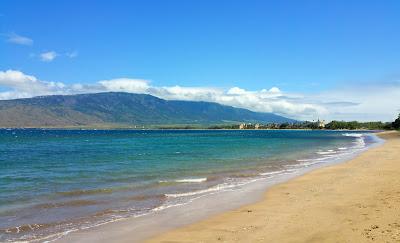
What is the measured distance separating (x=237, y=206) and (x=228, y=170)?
1587cm

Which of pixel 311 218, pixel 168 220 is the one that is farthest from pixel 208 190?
pixel 311 218

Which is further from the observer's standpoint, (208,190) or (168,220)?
(208,190)

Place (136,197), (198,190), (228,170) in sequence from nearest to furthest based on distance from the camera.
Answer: (136,197) < (198,190) < (228,170)

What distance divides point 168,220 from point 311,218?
17.1 ft

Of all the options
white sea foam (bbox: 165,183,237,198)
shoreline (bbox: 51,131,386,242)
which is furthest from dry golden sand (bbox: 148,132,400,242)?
white sea foam (bbox: 165,183,237,198)

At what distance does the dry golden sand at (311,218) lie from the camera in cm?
1279

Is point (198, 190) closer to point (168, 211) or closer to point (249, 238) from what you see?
point (168, 211)

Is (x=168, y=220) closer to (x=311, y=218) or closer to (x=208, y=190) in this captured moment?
(x=311, y=218)

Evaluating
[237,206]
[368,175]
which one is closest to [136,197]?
[237,206]

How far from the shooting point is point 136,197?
70.6 feet

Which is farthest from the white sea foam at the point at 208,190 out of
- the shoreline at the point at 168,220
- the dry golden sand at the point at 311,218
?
the dry golden sand at the point at 311,218

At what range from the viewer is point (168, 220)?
16062 millimetres

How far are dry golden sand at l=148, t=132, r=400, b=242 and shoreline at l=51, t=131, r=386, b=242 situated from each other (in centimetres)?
53

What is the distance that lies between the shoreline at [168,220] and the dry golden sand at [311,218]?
21.0 inches
